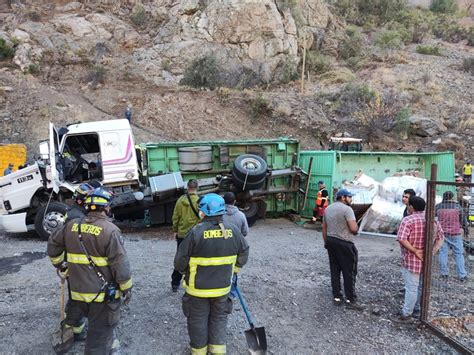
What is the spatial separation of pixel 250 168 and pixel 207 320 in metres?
6.34

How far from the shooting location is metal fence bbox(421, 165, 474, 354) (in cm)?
439

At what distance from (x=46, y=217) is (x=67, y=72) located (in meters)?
17.6

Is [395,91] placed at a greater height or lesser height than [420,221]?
greater

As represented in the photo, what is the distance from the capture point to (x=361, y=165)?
1098 cm

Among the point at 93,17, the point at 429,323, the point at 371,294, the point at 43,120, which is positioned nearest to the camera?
the point at 429,323

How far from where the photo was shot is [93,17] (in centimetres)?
2669

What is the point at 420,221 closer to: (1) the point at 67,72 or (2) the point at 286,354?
(2) the point at 286,354

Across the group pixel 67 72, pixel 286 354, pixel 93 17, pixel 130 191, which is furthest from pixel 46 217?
pixel 93 17

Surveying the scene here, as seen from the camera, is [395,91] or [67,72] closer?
[395,91]

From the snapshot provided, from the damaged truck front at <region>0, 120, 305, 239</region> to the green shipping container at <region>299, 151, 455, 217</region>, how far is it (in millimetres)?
527

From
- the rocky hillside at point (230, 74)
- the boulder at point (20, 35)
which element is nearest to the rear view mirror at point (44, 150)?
the rocky hillside at point (230, 74)

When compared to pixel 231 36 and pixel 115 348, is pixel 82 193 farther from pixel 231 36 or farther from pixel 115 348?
pixel 231 36

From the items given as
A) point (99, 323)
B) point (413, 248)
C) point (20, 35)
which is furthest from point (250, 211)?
point (20, 35)

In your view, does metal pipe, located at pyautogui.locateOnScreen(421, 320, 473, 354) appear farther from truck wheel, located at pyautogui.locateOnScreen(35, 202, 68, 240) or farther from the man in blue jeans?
truck wheel, located at pyautogui.locateOnScreen(35, 202, 68, 240)
